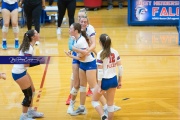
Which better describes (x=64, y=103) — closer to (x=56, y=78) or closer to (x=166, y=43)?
(x=56, y=78)

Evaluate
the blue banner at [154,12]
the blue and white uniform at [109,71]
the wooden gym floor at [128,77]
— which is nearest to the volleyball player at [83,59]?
the blue and white uniform at [109,71]

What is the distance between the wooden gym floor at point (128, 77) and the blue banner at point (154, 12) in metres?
0.24

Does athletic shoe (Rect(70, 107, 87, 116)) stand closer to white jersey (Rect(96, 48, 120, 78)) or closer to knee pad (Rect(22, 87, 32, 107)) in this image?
knee pad (Rect(22, 87, 32, 107))

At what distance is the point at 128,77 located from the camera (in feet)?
31.8

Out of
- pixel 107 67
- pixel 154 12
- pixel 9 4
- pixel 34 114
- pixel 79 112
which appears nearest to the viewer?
pixel 107 67

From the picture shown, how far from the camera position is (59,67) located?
1036cm

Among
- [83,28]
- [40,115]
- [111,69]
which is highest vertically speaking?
[83,28]

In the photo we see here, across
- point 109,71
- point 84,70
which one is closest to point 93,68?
point 84,70

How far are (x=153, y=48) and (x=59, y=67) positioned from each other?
2.79m

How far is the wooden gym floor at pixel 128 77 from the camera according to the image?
7.94m

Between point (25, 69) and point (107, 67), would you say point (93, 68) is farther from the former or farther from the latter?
point (25, 69)

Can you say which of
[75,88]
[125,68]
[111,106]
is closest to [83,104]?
[75,88]

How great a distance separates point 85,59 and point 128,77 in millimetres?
2592

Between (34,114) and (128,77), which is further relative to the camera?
(128,77)
